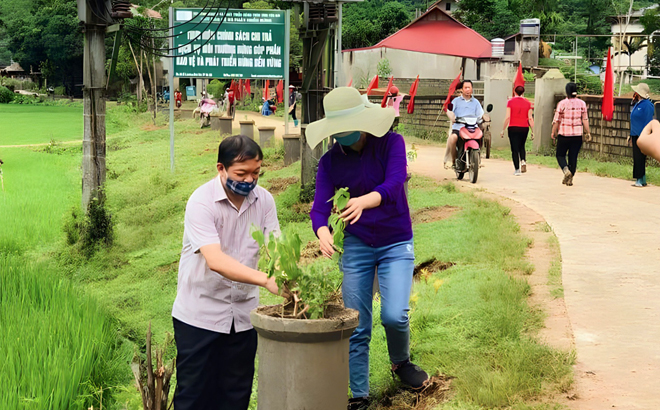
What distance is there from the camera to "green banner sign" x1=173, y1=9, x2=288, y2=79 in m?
15.7

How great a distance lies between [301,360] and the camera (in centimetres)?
331

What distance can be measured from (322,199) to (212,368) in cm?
106

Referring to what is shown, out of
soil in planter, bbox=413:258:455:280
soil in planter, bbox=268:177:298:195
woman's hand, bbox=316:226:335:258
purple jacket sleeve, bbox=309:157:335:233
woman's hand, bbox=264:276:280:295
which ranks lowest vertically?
soil in planter, bbox=413:258:455:280

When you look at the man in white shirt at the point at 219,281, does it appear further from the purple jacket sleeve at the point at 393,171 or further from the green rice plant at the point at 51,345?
the green rice plant at the point at 51,345

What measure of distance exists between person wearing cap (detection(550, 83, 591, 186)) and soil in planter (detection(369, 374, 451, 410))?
8621 mm

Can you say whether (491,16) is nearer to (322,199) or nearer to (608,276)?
(608,276)

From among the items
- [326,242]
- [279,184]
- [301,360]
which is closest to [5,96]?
[279,184]

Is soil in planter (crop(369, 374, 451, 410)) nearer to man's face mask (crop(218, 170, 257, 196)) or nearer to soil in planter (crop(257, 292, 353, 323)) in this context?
soil in planter (crop(257, 292, 353, 323))

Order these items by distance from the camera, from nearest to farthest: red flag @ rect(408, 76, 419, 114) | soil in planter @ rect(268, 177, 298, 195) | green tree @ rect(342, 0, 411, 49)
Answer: soil in planter @ rect(268, 177, 298, 195)
red flag @ rect(408, 76, 419, 114)
green tree @ rect(342, 0, 411, 49)

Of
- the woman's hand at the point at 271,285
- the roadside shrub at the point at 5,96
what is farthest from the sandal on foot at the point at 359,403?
the roadside shrub at the point at 5,96

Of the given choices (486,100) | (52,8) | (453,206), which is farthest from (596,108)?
(52,8)

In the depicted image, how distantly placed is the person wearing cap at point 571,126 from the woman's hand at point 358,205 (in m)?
9.26

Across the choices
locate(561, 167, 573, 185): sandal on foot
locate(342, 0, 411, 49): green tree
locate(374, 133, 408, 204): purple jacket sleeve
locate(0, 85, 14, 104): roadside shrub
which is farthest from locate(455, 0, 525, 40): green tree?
locate(374, 133, 408, 204): purple jacket sleeve

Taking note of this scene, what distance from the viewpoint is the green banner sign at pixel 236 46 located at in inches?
618
